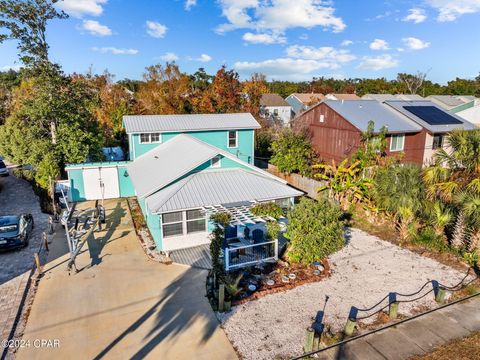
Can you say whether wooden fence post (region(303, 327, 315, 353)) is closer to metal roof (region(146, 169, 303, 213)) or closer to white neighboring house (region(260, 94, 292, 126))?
metal roof (region(146, 169, 303, 213))

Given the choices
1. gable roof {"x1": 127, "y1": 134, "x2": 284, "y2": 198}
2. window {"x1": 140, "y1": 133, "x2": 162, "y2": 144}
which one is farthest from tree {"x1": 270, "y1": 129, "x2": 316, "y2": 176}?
window {"x1": 140, "y1": 133, "x2": 162, "y2": 144}

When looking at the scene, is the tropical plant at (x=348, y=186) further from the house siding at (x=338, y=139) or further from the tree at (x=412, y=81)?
the tree at (x=412, y=81)

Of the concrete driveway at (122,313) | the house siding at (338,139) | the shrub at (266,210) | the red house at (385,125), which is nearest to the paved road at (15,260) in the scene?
the concrete driveway at (122,313)

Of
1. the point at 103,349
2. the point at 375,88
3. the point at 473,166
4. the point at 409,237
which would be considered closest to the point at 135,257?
the point at 103,349

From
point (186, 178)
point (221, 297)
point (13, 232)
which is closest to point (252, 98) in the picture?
point (186, 178)

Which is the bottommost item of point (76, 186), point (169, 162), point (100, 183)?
point (76, 186)

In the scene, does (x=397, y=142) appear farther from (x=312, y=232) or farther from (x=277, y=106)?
(x=277, y=106)
